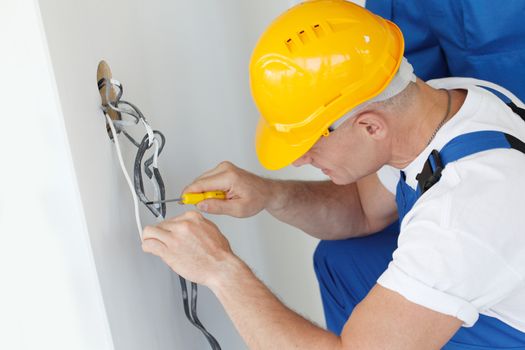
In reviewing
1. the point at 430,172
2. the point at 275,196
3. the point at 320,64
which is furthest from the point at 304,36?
the point at 275,196

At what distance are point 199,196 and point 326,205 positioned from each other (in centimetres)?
56

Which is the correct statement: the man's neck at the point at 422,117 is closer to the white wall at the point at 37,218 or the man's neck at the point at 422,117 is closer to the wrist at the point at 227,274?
the wrist at the point at 227,274

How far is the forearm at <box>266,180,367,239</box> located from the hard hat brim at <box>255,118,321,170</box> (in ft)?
0.90

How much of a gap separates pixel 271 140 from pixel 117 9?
423 millimetres

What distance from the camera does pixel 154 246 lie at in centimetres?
134

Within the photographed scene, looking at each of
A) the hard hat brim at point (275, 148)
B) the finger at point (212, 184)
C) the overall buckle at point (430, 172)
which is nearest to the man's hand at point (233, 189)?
the finger at point (212, 184)

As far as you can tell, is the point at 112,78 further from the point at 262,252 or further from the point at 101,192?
the point at 262,252

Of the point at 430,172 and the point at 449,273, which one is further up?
the point at 430,172

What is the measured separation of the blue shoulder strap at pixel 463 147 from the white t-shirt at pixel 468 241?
0.02m

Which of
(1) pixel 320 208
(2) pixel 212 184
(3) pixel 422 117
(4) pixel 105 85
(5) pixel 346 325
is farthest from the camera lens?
(1) pixel 320 208

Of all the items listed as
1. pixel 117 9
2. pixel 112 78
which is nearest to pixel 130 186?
pixel 112 78

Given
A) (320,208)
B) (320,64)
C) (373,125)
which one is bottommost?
(320,208)

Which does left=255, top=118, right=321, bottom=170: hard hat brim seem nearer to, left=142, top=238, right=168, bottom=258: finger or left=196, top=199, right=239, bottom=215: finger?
left=196, top=199, right=239, bottom=215: finger

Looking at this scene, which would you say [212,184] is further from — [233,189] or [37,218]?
[37,218]
